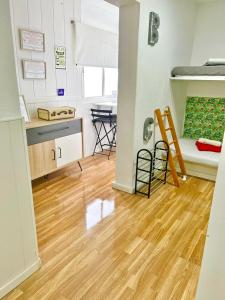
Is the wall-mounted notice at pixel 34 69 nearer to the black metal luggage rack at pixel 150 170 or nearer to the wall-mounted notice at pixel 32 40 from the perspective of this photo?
the wall-mounted notice at pixel 32 40

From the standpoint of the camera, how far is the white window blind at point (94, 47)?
3455 mm

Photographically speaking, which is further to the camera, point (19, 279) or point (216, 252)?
point (19, 279)

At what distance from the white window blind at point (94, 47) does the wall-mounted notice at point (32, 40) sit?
2.01ft

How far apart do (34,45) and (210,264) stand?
3021 millimetres

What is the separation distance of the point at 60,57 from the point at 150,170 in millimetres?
2075

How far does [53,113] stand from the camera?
297 cm

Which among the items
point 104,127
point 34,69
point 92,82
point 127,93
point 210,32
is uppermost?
point 210,32

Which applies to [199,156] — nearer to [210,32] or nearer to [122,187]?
[122,187]

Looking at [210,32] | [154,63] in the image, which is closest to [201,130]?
[210,32]

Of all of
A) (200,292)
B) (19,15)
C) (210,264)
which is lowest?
(200,292)

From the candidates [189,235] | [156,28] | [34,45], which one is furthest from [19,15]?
[189,235]

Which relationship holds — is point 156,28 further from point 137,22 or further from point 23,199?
point 23,199

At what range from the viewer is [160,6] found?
8.55 feet

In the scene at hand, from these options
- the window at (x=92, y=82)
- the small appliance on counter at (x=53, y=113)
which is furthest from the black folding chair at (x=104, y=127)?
the small appliance on counter at (x=53, y=113)
